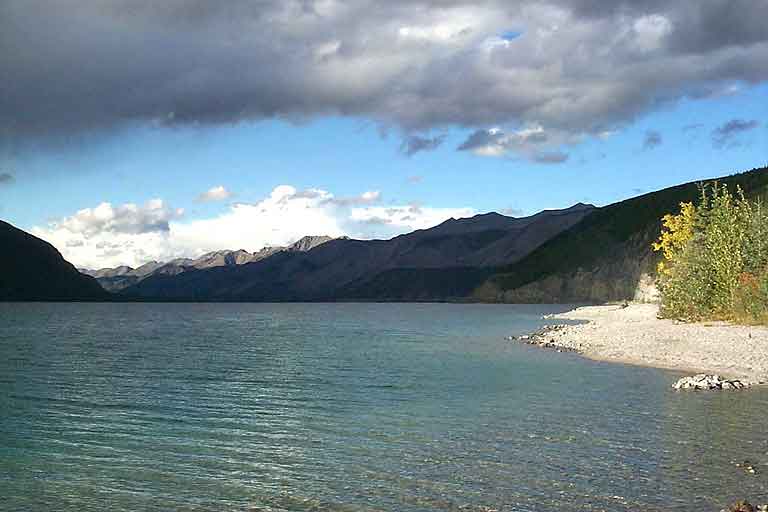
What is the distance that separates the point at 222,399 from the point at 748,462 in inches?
808

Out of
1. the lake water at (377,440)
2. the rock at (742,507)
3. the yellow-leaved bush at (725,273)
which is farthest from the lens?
the yellow-leaved bush at (725,273)

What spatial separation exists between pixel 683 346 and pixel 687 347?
0.85 metres

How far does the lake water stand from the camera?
16094 millimetres

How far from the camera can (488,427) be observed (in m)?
24.0

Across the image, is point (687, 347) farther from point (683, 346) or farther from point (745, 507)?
point (745, 507)

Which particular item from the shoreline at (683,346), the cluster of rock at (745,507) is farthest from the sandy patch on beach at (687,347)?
the cluster of rock at (745,507)

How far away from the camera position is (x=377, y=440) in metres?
22.1

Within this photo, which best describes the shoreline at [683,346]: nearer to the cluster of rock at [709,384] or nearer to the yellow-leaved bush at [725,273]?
the cluster of rock at [709,384]

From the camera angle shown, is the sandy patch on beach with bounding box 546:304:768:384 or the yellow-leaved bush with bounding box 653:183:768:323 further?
the yellow-leaved bush with bounding box 653:183:768:323

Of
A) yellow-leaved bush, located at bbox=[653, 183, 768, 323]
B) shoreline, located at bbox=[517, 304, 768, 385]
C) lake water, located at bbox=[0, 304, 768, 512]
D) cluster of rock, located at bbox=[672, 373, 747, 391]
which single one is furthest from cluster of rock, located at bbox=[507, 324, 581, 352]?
cluster of rock, located at bbox=[672, 373, 747, 391]

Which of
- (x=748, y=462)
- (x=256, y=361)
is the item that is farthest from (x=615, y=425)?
(x=256, y=361)

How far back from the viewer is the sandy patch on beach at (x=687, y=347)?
37.2 meters

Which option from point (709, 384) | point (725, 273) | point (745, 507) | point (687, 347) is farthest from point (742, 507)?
point (725, 273)

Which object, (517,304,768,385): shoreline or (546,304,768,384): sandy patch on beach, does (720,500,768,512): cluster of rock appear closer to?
(517,304,768,385): shoreline
